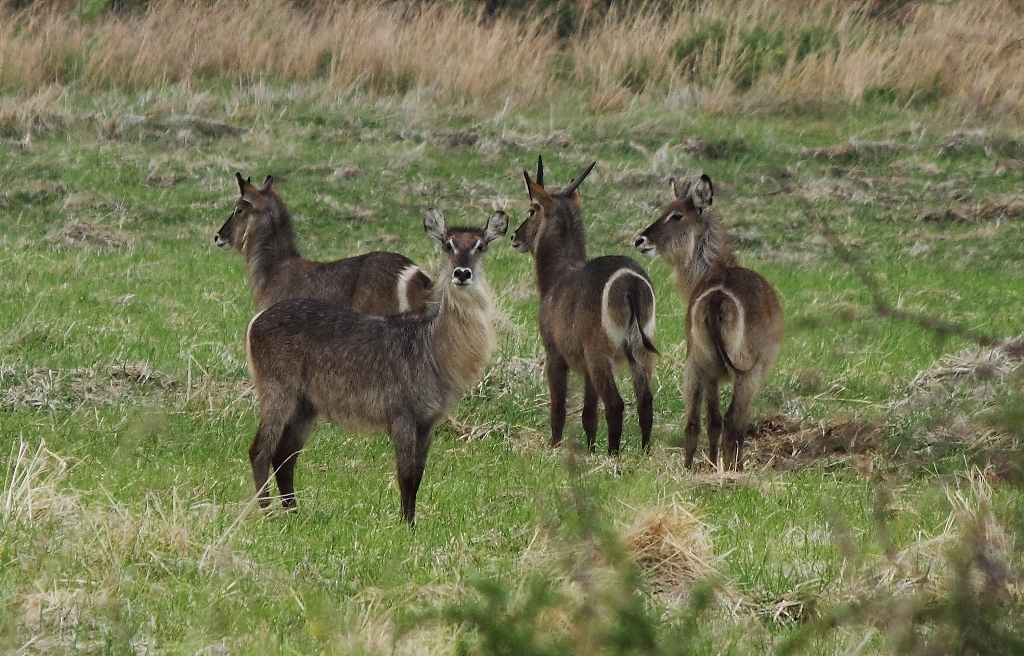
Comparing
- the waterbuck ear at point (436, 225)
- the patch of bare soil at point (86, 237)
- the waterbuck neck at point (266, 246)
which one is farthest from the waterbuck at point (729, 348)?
the patch of bare soil at point (86, 237)

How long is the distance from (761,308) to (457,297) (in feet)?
5.41

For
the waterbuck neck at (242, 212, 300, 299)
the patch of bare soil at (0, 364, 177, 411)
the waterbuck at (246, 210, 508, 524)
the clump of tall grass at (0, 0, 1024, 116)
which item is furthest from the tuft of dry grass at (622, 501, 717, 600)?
the clump of tall grass at (0, 0, 1024, 116)

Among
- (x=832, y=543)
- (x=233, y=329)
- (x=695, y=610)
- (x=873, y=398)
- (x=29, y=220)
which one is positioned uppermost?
(x=695, y=610)

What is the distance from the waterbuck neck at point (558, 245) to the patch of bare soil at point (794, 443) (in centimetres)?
132

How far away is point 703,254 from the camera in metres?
7.59

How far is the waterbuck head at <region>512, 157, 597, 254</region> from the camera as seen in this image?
7855 millimetres

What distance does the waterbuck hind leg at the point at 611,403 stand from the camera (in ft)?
22.5

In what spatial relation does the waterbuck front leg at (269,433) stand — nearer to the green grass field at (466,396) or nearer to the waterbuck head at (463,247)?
the green grass field at (466,396)

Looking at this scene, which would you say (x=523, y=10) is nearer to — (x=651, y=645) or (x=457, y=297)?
(x=457, y=297)

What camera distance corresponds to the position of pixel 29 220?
1187 cm

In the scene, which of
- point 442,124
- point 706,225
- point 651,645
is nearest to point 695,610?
point 651,645

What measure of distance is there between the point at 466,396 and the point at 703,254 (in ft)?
4.71

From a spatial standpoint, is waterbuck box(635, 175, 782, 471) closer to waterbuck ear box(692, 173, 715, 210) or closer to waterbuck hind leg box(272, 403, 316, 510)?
waterbuck ear box(692, 173, 715, 210)

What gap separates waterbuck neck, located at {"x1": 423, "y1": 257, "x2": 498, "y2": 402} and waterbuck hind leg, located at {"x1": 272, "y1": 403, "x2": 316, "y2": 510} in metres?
0.58
